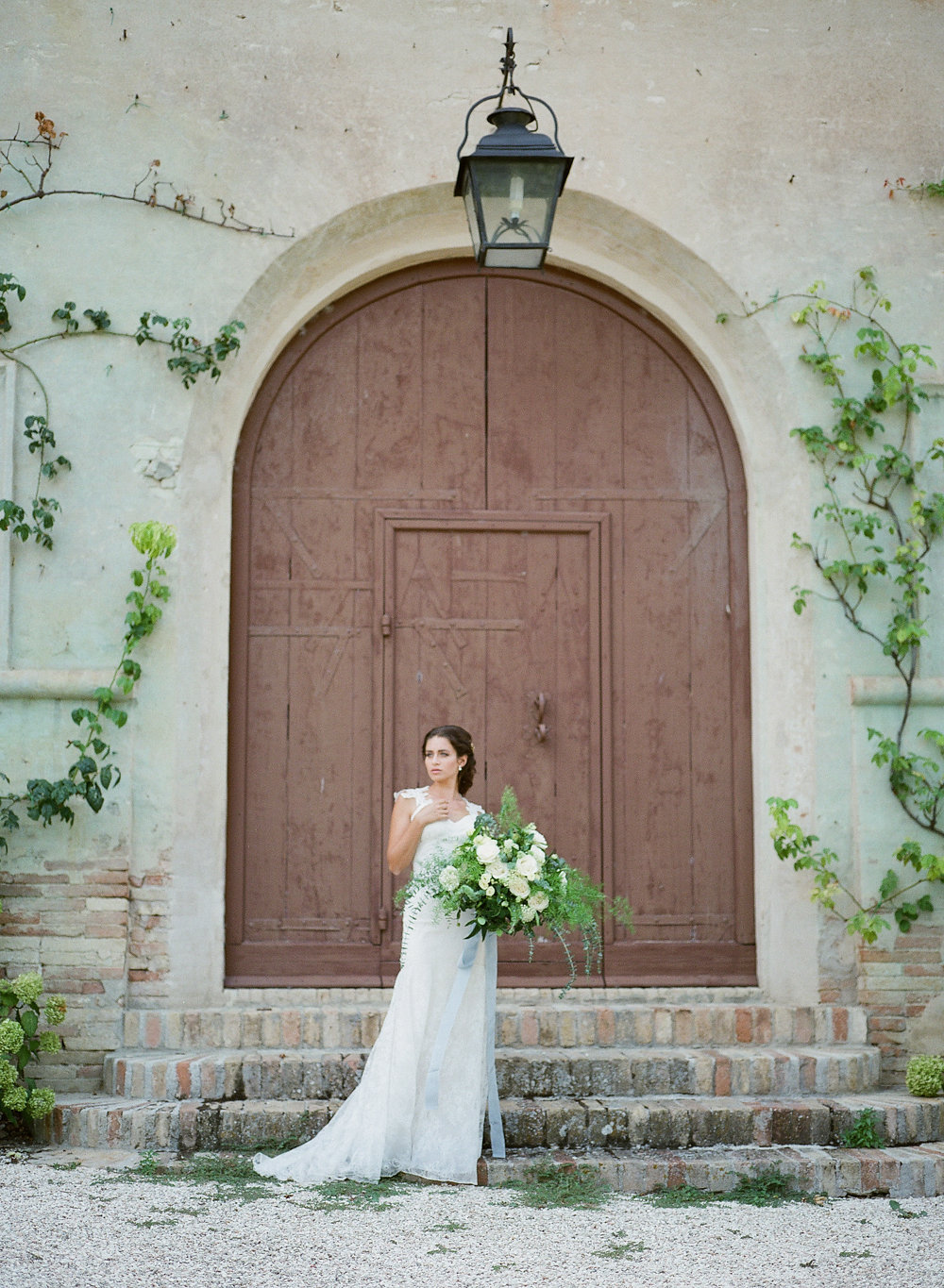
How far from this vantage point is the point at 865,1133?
489 centimetres

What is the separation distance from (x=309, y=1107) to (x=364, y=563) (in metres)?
2.40

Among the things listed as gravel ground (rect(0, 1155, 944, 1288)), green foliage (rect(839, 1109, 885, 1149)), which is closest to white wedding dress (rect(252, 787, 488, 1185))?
gravel ground (rect(0, 1155, 944, 1288))

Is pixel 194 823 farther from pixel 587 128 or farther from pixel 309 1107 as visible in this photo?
pixel 587 128

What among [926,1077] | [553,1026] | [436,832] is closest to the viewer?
[436,832]

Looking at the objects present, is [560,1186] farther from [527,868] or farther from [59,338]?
[59,338]

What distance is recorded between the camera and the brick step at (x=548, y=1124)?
479 cm

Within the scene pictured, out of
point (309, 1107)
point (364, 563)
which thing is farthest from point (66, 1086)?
point (364, 563)

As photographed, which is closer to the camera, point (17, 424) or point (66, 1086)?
point (66, 1086)

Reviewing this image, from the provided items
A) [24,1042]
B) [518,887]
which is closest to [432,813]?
[518,887]

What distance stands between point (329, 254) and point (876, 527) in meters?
2.76

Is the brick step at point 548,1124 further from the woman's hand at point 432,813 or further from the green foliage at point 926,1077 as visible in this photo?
the woman's hand at point 432,813

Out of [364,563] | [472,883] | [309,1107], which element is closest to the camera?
[472,883]

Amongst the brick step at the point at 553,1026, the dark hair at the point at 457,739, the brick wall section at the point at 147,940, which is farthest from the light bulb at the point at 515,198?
the brick step at the point at 553,1026

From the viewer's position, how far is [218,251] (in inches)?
229
